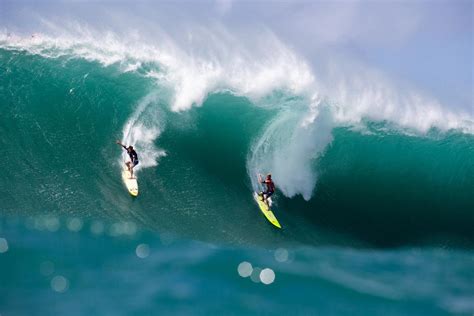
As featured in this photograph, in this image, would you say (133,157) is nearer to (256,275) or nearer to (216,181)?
(216,181)

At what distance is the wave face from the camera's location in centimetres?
1448

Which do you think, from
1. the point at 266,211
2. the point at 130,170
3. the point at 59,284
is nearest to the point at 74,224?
the point at 59,284

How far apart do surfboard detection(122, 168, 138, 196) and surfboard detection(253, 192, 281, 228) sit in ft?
11.1

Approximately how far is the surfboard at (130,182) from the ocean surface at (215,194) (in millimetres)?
203

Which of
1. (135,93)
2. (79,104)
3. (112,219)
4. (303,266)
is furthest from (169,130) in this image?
(303,266)

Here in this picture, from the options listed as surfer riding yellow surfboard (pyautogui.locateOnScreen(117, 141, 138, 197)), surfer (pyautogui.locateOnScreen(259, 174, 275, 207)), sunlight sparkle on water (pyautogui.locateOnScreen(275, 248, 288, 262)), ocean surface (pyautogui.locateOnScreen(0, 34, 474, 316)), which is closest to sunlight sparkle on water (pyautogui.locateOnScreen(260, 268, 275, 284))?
ocean surface (pyautogui.locateOnScreen(0, 34, 474, 316))

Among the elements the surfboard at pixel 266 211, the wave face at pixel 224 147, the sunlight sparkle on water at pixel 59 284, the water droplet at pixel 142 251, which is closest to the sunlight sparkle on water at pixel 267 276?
the wave face at pixel 224 147

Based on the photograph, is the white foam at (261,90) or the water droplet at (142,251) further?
the white foam at (261,90)

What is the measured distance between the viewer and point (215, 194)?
49.9 ft

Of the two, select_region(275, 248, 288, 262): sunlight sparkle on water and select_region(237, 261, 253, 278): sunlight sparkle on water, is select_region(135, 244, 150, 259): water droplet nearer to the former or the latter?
select_region(237, 261, 253, 278): sunlight sparkle on water

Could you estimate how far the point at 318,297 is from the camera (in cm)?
1290

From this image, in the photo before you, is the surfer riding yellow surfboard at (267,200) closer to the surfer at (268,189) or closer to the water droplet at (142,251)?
the surfer at (268,189)

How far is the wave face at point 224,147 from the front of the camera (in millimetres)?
14477

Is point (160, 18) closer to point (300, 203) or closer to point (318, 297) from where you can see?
point (300, 203)
